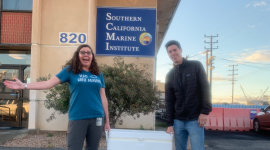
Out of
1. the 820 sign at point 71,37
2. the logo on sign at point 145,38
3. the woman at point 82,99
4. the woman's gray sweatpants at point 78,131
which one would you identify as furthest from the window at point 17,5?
the woman's gray sweatpants at point 78,131

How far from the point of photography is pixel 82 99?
9.03 ft

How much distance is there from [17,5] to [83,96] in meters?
7.21

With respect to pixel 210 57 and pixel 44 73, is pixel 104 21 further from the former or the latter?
pixel 210 57

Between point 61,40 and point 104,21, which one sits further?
point 104,21

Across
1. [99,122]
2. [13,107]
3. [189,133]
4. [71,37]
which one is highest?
[71,37]

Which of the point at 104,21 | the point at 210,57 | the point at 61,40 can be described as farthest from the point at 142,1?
the point at 210,57

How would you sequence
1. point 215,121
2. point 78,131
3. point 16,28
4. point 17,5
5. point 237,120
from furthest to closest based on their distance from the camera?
point 237,120
point 215,121
point 17,5
point 16,28
point 78,131

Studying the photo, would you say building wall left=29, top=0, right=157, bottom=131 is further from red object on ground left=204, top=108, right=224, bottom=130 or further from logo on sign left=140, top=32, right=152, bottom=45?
red object on ground left=204, top=108, right=224, bottom=130

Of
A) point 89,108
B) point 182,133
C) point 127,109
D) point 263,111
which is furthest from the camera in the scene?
point 263,111

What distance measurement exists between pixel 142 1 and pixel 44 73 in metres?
4.28

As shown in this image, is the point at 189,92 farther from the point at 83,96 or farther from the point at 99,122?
the point at 83,96

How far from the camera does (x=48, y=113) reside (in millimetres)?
7848

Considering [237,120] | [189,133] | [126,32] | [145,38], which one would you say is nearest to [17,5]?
[126,32]

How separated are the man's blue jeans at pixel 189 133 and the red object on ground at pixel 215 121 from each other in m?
8.70
